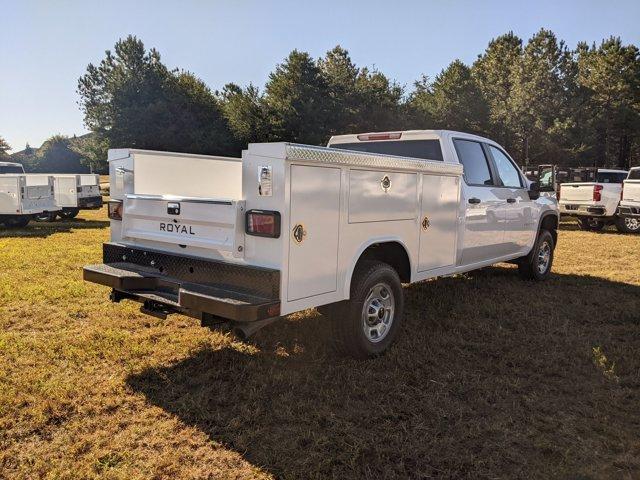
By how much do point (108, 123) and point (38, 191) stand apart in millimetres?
24546

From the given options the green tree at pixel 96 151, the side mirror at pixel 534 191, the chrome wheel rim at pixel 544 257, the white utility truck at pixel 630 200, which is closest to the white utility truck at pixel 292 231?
the side mirror at pixel 534 191

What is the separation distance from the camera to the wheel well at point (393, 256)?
15.2 feet

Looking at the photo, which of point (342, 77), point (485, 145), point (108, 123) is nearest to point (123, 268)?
point (485, 145)

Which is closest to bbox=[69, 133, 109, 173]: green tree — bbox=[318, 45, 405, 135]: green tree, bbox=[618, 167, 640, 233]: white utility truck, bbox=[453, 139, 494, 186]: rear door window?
bbox=[318, 45, 405, 135]: green tree

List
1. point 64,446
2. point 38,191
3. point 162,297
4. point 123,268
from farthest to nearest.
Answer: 1. point 38,191
2. point 123,268
3. point 162,297
4. point 64,446

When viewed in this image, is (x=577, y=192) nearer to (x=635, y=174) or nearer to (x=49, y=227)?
(x=635, y=174)

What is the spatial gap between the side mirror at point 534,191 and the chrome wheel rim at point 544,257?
3.42 feet

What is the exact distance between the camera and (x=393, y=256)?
487cm

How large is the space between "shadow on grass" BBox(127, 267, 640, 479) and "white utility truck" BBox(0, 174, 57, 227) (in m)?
11.0

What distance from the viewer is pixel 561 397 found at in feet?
12.7

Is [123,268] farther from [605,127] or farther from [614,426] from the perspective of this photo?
[605,127]

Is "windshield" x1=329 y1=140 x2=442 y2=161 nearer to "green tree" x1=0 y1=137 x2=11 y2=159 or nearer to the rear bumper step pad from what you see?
the rear bumper step pad

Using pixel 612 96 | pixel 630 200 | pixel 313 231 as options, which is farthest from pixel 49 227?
pixel 612 96

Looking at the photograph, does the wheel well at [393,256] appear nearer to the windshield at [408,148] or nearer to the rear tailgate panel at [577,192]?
the windshield at [408,148]
